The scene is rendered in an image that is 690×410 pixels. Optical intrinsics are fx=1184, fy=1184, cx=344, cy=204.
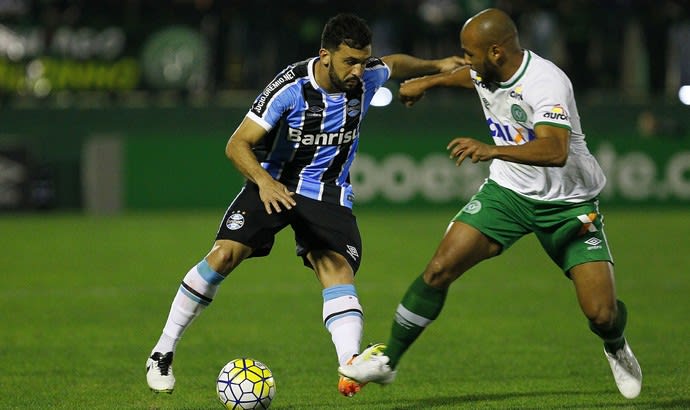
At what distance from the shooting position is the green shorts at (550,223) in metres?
6.41

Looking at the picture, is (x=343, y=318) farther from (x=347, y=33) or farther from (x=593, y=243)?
(x=347, y=33)

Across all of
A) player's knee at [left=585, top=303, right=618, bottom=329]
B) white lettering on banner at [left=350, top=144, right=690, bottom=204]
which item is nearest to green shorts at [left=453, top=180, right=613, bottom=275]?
player's knee at [left=585, top=303, right=618, bottom=329]

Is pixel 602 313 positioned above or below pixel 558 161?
below

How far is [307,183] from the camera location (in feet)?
22.1

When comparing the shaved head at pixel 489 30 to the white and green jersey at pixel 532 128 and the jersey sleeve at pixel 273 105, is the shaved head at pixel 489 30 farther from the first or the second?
the jersey sleeve at pixel 273 105

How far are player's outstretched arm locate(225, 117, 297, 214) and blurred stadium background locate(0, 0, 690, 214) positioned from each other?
13382mm

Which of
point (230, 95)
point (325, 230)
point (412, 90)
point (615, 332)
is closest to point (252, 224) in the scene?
point (325, 230)

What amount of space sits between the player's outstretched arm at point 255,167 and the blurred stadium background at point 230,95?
43.9ft

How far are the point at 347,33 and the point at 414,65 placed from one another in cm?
125

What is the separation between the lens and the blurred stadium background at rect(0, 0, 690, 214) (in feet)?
66.5

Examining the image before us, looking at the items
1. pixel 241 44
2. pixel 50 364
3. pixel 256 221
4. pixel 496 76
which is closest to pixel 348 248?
pixel 256 221

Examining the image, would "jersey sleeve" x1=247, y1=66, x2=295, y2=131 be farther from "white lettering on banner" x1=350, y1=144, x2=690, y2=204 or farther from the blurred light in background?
the blurred light in background

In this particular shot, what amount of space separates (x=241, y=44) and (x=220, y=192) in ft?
11.1

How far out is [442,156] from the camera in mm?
20328
